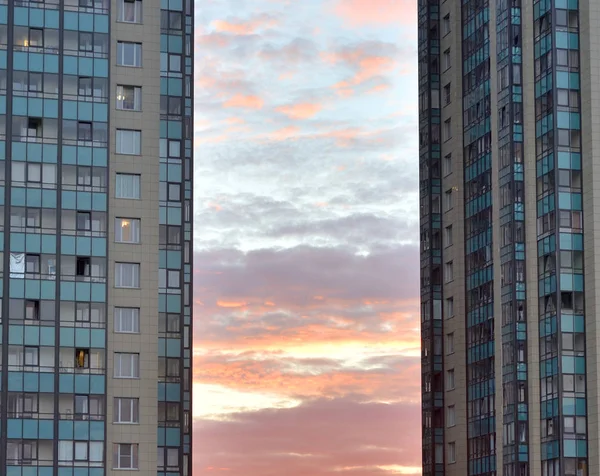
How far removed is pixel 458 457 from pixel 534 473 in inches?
594

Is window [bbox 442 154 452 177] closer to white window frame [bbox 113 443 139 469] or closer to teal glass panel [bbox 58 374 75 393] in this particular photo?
white window frame [bbox 113 443 139 469]

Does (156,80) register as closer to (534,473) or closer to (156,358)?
(156,358)

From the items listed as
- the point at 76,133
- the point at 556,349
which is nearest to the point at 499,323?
the point at 556,349

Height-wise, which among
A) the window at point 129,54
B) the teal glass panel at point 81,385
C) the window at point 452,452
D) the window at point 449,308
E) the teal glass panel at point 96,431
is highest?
the window at point 129,54

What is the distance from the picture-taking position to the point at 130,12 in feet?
417

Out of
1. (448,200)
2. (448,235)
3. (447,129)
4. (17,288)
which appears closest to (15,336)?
(17,288)

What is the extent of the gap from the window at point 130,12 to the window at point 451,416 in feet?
150

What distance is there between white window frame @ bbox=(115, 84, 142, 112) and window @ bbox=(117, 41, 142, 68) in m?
1.98

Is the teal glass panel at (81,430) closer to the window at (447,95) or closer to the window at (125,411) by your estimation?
the window at (125,411)

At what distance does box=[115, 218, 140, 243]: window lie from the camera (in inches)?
4847

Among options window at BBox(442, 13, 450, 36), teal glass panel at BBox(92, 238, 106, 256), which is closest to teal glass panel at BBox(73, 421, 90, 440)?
teal glass panel at BBox(92, 238, 106, 256)

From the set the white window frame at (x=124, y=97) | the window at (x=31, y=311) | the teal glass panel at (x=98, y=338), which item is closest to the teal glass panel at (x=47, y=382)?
the teal glass panel at (x=98, y=338)

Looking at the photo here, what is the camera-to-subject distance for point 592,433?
118 m

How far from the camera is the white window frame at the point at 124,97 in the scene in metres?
125
